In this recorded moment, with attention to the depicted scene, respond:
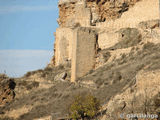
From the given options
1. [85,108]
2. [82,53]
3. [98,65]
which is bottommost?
[85,108]

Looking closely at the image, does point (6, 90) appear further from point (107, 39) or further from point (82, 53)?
point (107, 39)

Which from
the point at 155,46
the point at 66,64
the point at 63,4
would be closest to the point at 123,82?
the point at 155,46

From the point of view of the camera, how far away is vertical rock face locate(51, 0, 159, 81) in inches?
1184

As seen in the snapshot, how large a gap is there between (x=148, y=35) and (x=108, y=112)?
34.1 feet

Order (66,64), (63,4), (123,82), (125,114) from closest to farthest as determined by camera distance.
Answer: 1. (125,114)
2. (123,82)
3. (66,64)
4. (63,4)

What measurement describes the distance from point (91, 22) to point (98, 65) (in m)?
5.60

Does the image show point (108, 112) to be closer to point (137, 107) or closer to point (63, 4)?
point (137, 107)

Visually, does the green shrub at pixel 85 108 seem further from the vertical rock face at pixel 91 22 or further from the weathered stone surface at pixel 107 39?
the weathered stone surface at pixel 107 39

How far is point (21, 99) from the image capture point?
1171 inches

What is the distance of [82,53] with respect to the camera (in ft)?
98.3

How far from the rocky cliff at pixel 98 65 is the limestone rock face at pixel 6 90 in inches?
3.2

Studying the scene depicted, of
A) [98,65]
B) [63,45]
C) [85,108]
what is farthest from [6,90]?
[85,108]

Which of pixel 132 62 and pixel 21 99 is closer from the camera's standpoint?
pixel 132 62

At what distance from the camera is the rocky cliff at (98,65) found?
20297mm
